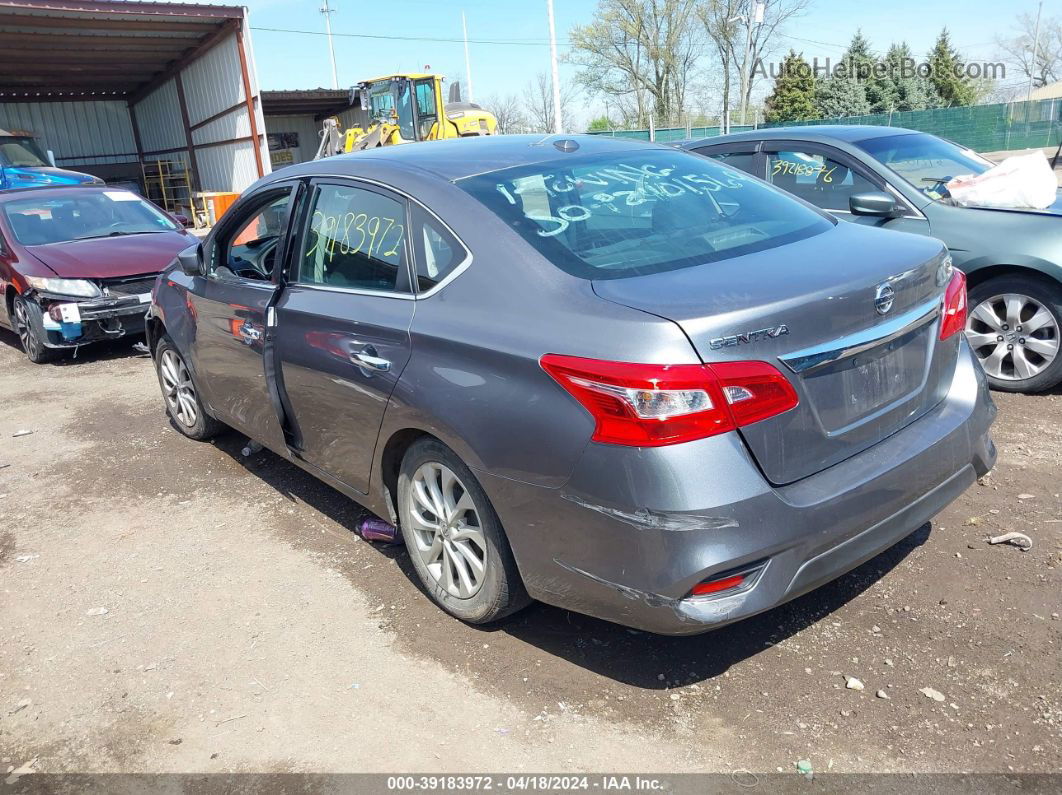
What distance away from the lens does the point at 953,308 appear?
3.11m

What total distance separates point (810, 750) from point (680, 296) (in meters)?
1.40

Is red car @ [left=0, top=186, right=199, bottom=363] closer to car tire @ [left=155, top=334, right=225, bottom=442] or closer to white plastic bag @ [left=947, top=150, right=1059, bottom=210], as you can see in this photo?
car tire @ [left=155, top=334, right=225, bottom=442]

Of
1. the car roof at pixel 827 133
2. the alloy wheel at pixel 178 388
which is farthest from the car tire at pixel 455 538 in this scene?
the car roof at pixel 827 133

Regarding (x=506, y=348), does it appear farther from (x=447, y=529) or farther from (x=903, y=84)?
(x=903, y=84)

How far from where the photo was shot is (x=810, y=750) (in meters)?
2.52

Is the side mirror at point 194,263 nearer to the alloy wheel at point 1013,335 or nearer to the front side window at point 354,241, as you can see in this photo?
the front side window at point 354,241

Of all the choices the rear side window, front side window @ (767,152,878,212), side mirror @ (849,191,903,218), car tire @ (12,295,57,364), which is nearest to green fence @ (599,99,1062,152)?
car tire @ (12,295,57,364)

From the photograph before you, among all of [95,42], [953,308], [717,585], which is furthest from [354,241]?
[95,42]

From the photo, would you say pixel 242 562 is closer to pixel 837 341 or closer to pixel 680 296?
pixel 680 296

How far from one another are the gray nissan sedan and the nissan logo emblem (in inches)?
0.6

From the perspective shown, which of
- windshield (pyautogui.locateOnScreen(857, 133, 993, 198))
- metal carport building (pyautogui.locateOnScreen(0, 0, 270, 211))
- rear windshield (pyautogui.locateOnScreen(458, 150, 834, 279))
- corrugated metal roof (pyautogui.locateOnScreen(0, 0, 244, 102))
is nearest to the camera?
rear windshield (pyautogui.locateOnScreen(458, 150, 834, 279))

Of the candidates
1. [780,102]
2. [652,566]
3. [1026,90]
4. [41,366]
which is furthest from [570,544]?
[1026,90]

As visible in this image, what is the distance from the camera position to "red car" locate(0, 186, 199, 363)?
7805mm

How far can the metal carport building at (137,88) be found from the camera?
19.3m
